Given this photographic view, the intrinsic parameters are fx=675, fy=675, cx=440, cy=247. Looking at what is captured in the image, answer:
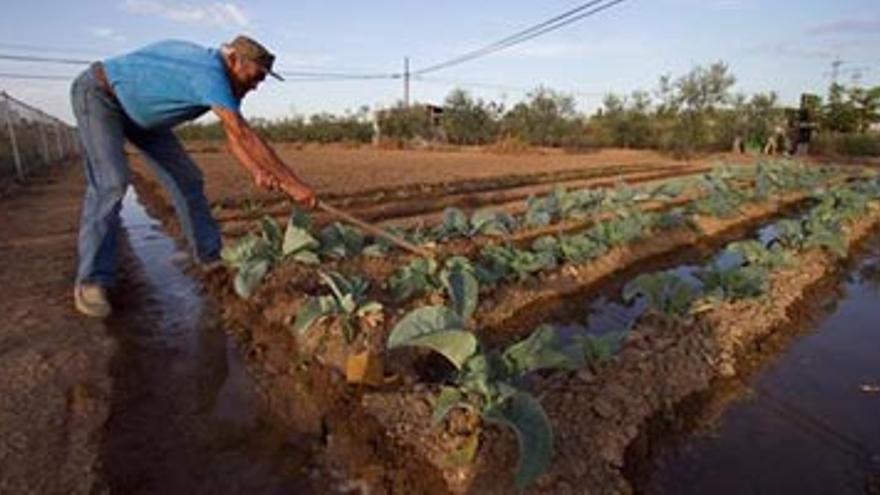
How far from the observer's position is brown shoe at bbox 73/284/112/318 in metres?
4.04

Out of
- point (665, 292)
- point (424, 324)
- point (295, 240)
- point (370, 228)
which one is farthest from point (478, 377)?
point (295, 240)

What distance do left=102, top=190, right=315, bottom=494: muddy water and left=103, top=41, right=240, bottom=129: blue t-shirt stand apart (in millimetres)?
1218

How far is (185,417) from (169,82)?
1793mm

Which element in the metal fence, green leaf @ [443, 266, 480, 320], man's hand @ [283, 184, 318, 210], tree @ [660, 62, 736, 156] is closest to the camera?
green leaf @ [443, 266, 480, 320]

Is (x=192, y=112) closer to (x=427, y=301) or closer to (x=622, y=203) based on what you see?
(x=427, y=301)

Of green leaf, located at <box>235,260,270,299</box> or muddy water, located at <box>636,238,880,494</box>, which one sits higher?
green leaf, located at <box>235,260,270,299</box>

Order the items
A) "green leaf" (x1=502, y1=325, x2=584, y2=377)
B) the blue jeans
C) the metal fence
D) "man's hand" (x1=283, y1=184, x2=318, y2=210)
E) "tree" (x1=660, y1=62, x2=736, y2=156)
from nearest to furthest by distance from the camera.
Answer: "green leaf" (x1=502, y1=325, x2=584, y2=377) → "man's hand" (x1=283, y1=184, x2=318, y2=210) → the blue jeans → the metal fence → "tree" (x1=660, y1=62, x2=736, y2=156)

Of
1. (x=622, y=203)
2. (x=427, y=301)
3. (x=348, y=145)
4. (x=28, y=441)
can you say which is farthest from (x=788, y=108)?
(x=28, y=441)

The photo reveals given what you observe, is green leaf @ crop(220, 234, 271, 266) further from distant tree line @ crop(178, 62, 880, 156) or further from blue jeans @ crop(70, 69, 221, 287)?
distant tree line @ crop(178, 62, 880, 156)

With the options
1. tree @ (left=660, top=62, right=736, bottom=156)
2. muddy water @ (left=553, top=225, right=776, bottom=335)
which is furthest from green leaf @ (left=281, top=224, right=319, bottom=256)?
tree @ (left=660, top=62, right=736, bottom=156)

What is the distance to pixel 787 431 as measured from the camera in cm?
304

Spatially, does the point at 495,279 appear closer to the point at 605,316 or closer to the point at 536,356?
the point at 605,316

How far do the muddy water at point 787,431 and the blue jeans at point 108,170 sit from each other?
3.22m

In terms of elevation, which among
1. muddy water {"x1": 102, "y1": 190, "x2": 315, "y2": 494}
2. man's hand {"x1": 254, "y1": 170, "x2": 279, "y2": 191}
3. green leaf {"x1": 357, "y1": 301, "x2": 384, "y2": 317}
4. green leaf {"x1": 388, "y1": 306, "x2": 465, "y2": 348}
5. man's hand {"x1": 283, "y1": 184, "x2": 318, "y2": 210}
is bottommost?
muddy water {"x1": 102, "y1": 190, "x2": 315, "y2": 494}
